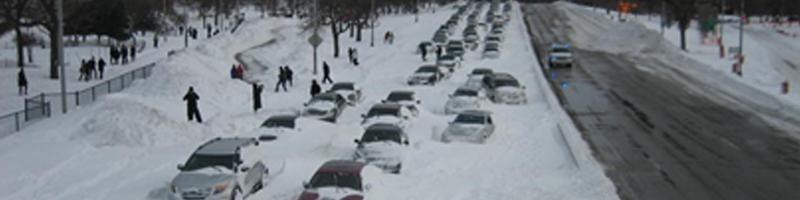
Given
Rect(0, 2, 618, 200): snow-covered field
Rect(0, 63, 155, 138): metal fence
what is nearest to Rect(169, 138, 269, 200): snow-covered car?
Rect(0, 2, 618, 200): snow-covered field

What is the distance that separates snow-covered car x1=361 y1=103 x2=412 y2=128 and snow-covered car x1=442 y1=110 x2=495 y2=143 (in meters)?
1.86

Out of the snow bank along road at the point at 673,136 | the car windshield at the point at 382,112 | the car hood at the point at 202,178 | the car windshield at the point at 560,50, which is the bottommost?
the snow bank along road at the point at 673,136

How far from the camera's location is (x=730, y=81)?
4606 centimetres

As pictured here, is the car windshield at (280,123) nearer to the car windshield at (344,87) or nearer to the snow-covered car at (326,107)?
the snow-covered car at (326,107)

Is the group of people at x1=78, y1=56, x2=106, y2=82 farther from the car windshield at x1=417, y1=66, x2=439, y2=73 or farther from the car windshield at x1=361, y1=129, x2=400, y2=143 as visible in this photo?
the car windshield at x1=361, y1=129, x2=400, y2=143

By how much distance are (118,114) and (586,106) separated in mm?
20005

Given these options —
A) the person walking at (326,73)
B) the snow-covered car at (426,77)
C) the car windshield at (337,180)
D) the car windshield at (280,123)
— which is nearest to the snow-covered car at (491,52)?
the snow-covered car at (426,77)

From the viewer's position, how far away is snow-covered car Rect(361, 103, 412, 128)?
94.6 feet

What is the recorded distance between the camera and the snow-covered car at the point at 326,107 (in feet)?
103

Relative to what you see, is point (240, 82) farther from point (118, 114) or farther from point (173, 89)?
point (118, 114)

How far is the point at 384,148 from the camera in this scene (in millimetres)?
22875

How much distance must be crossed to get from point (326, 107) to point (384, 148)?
955cm

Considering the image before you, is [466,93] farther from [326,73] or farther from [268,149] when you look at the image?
[268,149]

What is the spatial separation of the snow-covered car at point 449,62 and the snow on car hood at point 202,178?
3257 centimetres
